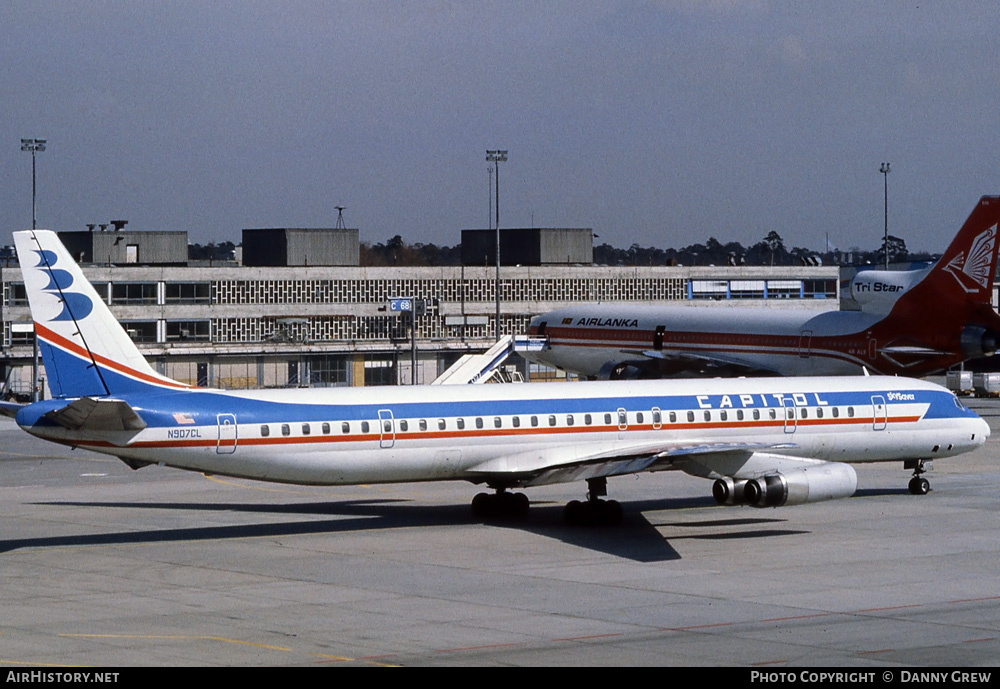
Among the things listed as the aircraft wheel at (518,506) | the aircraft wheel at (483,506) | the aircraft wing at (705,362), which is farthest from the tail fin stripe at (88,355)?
the aircraft wing at (705,362)

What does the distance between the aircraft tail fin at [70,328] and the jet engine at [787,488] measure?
14694 mm

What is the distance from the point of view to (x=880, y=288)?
287 ft

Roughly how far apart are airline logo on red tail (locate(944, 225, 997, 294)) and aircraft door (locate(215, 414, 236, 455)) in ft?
155

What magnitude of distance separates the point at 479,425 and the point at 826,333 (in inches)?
1590

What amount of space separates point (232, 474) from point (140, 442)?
263 cm

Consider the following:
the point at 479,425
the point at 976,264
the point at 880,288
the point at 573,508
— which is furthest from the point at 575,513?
the point at 880,288

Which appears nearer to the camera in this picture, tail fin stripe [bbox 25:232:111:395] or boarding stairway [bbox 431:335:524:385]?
tail fin stripe [bbox 25:232:111:395]

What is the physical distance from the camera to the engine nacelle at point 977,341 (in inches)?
2815

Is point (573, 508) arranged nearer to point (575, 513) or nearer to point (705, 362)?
point (575, 513)

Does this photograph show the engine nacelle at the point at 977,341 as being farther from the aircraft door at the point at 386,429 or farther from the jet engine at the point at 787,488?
the aircraft door at the point at 386,429

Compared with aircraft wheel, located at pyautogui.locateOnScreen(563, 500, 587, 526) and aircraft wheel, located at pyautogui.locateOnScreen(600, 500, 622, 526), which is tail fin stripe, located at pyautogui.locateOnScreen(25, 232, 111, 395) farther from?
aircraft wheel, located at pyautogui.locateOnScreen(600, 500, 622, 526)

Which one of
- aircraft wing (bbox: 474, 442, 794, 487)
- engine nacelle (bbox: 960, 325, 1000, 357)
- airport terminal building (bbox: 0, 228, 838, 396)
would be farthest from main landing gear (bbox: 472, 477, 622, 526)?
airport terminal building (bbox: 0, 228, 838, 396)

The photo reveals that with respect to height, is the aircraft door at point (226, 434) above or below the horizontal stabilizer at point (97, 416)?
below

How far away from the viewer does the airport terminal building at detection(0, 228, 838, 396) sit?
10550 cm
